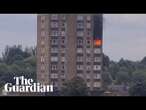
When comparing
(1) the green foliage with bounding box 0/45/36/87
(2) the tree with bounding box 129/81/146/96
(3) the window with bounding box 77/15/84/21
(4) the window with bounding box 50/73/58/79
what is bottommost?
(2) the tree with bounding box 129/81/146/96

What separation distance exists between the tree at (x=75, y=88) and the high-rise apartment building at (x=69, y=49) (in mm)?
39

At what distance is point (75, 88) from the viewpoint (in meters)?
2.63

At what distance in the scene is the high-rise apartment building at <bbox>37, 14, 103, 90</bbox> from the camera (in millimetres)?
2648

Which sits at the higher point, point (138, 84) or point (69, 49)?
point (69, 49)

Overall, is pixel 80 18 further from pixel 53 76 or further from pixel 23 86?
pixel 23 86

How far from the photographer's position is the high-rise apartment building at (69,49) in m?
2.65

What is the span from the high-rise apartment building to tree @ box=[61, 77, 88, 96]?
0.13 ft

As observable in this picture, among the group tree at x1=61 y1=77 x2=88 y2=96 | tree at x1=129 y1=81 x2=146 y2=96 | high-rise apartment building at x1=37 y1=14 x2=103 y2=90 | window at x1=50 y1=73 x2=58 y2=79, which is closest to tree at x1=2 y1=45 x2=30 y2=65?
high-rise apartment building at x1=37 y1=14 x2=103 y2=90

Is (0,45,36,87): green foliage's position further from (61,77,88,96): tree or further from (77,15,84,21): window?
(77,15,84,21): window

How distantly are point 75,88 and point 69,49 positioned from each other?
37 centimetres

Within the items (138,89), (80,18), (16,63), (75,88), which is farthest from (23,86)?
(138,89)

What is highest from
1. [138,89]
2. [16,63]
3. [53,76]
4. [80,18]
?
[80,18]
